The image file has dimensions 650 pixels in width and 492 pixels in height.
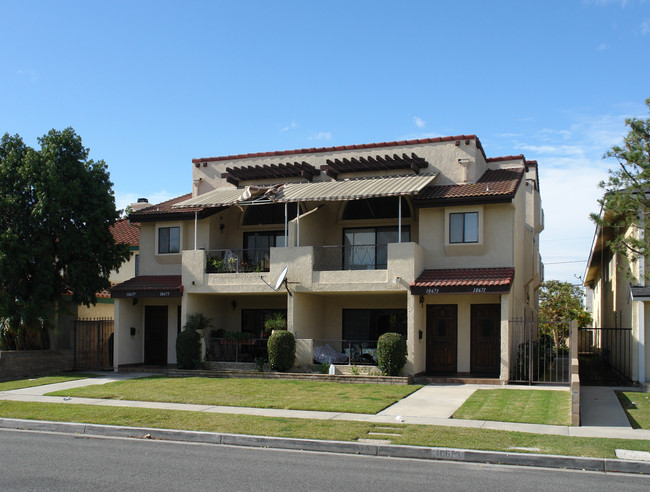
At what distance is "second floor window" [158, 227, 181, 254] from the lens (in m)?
26.3

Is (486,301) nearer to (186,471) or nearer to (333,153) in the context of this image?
(333,153)

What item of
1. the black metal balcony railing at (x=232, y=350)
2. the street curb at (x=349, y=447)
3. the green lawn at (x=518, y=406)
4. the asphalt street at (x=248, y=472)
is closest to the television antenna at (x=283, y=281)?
the black metal balcony railing at (x=232, y=350)

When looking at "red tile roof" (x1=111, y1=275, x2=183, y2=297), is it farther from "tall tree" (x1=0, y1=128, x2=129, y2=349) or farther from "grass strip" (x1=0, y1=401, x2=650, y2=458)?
"grass strip" (x1=0, y1=401, x2=650, y2=458)

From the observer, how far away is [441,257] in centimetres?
2261

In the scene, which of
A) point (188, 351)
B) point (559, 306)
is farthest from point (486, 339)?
point (559, 306)

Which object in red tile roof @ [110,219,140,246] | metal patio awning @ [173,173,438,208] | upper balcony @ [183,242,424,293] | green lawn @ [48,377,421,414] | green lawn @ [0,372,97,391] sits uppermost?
metal patio awning @ [173,173,438,208]

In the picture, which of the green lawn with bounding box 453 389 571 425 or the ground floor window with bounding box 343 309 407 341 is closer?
the green lawn with bounding box 453 389 571 425

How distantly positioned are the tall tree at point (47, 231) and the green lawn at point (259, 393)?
5.26 metres

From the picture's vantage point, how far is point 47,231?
24.0m

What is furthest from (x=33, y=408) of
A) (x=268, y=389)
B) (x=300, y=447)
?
(x=300, y=447)

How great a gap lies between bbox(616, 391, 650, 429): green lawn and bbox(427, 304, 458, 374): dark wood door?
5598mm

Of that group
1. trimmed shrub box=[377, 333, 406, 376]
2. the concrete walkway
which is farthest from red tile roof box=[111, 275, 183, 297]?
trimmed shrub box=[377, 333, 406, 376]

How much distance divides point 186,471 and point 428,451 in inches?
155

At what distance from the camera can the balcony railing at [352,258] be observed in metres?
23.9
